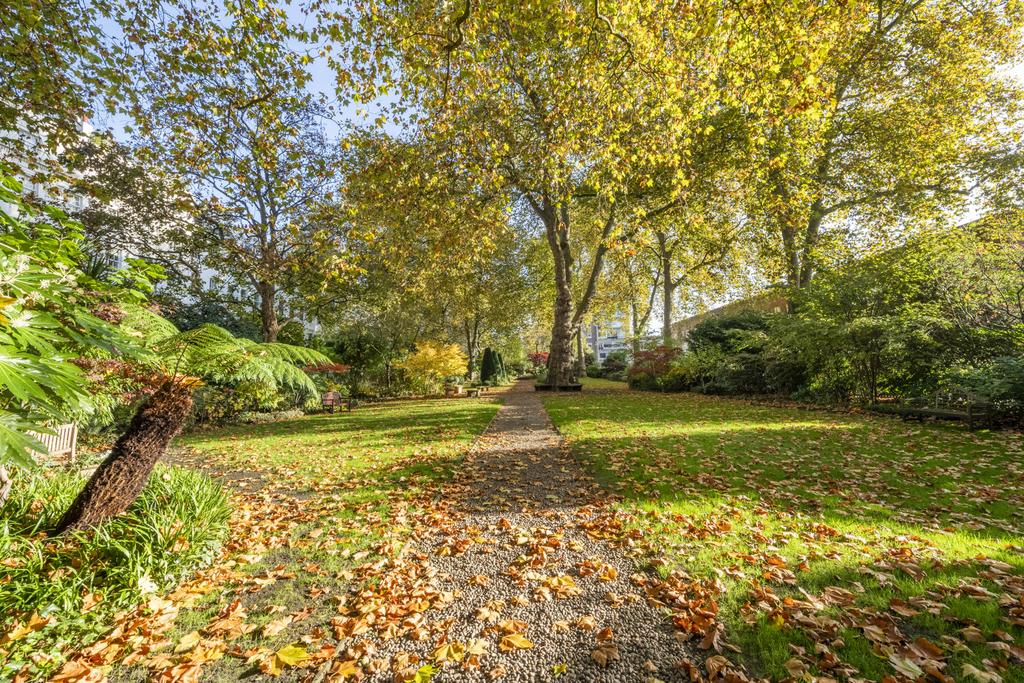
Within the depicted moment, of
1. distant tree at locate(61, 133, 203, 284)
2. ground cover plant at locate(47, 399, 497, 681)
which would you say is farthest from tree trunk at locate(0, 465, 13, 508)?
distant tree at locate(61, 133, 203, 284)

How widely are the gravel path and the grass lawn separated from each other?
1.30 ft

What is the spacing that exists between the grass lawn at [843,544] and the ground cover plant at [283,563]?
2416 millimetres

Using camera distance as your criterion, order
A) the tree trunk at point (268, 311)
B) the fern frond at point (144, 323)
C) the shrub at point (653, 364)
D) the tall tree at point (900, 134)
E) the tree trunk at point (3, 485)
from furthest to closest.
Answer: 1. the shrub at point (653, 364)
2. the tree trunk at point (268, 311)
3. the tall tree at point (900, 134)
4. the fern frond at point (144, 323)
5. the tree trunk at point (3, 485)

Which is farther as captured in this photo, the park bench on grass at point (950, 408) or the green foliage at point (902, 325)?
the green foliage at point (902, 325)

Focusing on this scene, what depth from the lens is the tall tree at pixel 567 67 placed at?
6.33 metres

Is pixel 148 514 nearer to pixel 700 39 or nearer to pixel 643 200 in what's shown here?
pixel 700 39

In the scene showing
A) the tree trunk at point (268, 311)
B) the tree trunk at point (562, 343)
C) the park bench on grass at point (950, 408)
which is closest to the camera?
the park bench on grass at point (950, 408)

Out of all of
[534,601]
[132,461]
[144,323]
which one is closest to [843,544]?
[534,601]

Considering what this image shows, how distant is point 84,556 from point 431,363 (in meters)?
16.5

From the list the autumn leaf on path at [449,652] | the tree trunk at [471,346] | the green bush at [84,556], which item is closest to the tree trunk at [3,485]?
the green bush at [84,556]

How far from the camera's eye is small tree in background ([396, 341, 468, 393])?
63.3ft

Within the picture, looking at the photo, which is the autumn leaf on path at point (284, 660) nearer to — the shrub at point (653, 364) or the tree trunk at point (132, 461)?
the tree trunk at point (132, 461)

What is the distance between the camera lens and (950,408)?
29.6 ft

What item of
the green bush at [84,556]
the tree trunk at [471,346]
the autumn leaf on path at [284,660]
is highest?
the tree trunk at [471,346]
